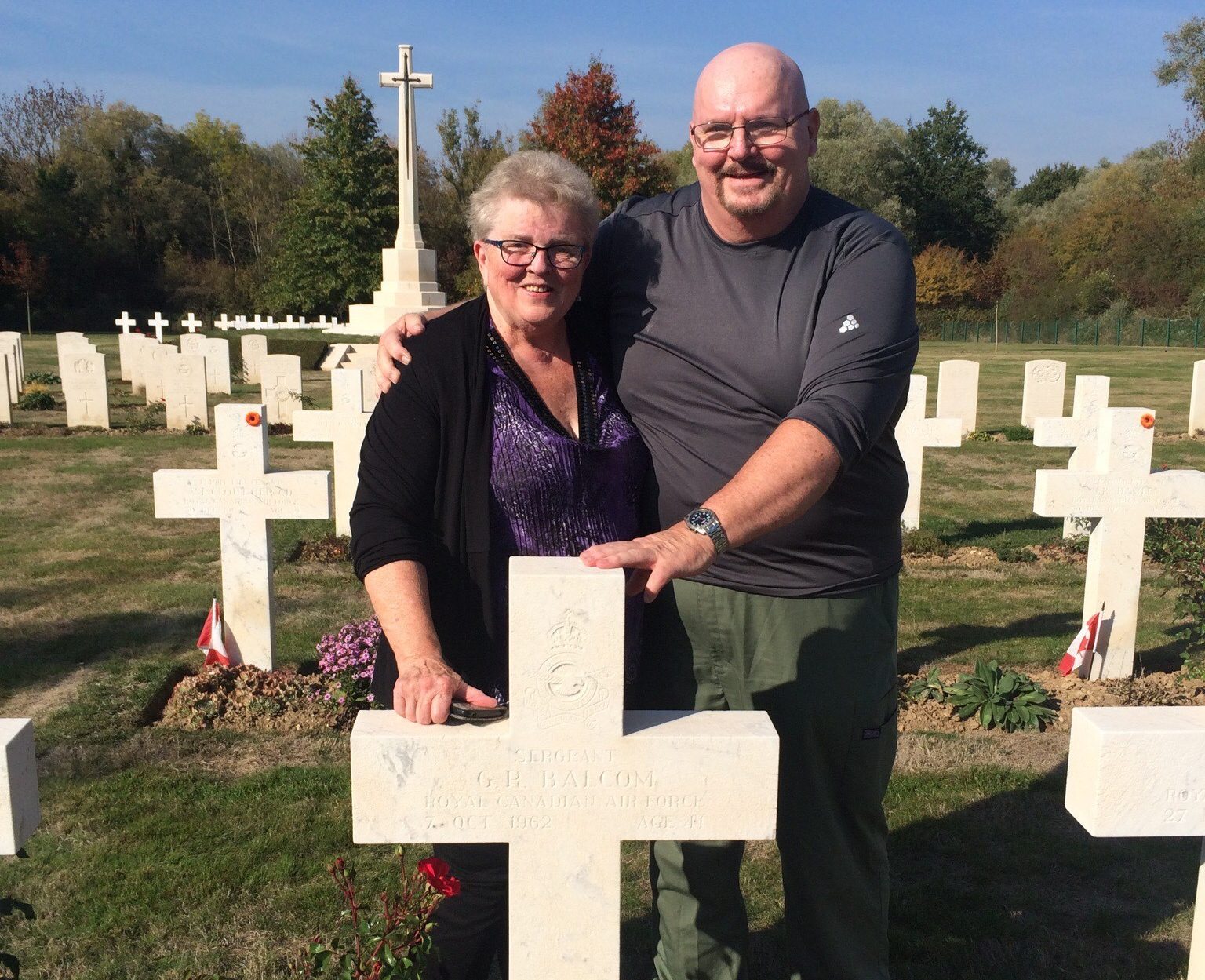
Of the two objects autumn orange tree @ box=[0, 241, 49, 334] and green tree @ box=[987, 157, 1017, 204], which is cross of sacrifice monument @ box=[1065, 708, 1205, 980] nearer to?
autumn orange tree @ box=[0, 241, 49, 334]

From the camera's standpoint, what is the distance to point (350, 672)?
4.87m

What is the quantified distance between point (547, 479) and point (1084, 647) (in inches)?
158

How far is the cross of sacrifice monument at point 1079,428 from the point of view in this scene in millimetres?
7500

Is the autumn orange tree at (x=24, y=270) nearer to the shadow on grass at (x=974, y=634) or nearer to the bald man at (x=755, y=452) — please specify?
the shadow on grass at (x=974, y=634)

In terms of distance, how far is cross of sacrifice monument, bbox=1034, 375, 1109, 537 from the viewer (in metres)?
7.50

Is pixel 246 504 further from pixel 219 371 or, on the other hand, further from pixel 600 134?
pixel 600 134

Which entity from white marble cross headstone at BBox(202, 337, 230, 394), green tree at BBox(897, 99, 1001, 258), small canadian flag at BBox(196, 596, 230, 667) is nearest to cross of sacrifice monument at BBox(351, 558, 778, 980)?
small canadian flag at BBox(196, 596, 230, 667)

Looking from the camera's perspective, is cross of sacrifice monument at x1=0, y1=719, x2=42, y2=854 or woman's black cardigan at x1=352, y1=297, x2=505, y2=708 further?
woman's black cardigan at x1=352, y1=297, x2=505, y2=708

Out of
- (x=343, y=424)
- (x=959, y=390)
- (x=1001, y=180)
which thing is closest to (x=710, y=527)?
(x=343, y=424)

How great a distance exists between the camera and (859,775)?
2387 millimetres

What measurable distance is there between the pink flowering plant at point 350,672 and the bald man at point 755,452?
2584mm

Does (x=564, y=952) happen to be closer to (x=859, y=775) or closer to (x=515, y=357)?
(x=859, y=775)

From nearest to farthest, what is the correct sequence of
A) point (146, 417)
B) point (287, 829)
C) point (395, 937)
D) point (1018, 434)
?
point (395, 937) → point (287, 829) → point (1018, 434) → point (146, 417)

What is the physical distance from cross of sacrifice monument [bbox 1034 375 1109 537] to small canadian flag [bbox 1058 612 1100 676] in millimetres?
1981
